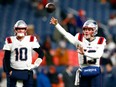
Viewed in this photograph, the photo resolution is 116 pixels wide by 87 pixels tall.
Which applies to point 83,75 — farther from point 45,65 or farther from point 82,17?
point 82,17

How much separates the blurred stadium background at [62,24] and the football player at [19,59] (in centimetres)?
369

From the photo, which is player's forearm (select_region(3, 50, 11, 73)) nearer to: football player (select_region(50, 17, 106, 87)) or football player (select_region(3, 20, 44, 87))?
football player (select_region(3, 20, 44, 87))

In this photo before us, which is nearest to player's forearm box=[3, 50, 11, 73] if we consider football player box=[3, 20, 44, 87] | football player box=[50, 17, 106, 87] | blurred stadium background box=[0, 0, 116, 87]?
football player box=[3, 20, 44, 87]

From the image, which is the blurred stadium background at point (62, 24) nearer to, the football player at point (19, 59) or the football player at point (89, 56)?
the football player at point (19, 59)

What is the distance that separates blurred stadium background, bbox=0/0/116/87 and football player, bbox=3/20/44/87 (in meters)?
3.69

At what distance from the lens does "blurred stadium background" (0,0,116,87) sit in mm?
17125

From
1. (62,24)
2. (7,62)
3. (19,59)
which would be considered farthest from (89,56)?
(62,24)

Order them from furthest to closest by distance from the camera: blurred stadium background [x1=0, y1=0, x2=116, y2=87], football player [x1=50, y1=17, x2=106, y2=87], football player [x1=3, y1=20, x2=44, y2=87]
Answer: blurred stadium background [x1=0, y1=0, x2=116, y2=87] < football player [x1=3, y1=20, x2=44, y2=87] < football player [x1=50, y1=17, x2=106, y2=87]

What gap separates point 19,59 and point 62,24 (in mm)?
8667

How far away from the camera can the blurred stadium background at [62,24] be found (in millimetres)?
17125

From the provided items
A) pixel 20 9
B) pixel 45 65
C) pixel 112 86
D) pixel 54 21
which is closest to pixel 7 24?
pixel 20 9

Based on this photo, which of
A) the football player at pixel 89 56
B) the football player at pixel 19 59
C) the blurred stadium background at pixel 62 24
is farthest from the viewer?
the blurred stadium background at pixel 62 24

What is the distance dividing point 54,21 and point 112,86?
488 cm

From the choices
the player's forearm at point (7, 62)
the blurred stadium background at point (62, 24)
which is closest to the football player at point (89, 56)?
the player's forearm at point (7, 62)
